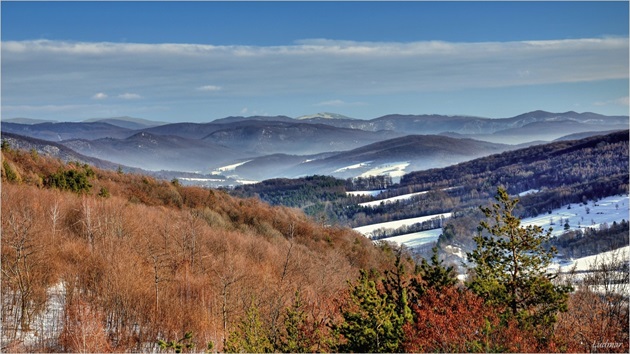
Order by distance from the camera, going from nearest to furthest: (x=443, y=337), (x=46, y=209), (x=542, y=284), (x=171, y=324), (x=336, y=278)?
1. (x=443, y=337)
2. (x=542, y=284)
3. (x=171, y=324)
4. (x=46, y=209)
5. (x=336, y=278)

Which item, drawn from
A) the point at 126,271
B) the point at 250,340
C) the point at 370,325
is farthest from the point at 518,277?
the point at 126,271

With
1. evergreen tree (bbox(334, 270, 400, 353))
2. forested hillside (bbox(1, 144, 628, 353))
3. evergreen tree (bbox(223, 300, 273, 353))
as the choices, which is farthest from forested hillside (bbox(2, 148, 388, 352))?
evergreen tree (bbox(334, 270, 400, 353))

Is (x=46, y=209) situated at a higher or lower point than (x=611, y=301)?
higher

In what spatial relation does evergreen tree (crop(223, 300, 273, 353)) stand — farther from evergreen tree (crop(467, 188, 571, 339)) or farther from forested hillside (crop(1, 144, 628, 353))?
evergreen tree (crop(467, 188, 571, 339))

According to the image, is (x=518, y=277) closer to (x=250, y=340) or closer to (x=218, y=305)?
(x=250, y=340)

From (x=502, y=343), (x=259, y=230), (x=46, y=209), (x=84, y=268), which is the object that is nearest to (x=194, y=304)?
(x=84, y=268)

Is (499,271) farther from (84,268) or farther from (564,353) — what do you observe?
(84,268)

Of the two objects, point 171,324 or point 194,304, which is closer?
point 171,324
